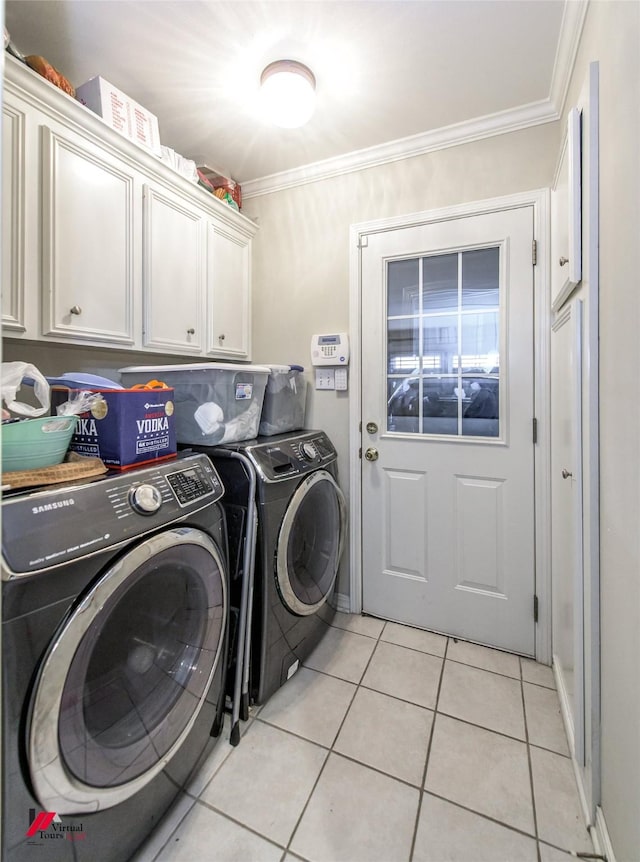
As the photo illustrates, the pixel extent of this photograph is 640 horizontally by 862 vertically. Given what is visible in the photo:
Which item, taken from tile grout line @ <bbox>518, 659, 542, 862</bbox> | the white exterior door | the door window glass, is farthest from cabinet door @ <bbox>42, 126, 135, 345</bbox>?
tile grout line @ <bbox>518, 659, 542, 862</bbox>

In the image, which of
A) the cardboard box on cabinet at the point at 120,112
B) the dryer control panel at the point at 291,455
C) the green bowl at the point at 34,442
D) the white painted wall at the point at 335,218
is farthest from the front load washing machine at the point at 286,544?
the cardboard box on cabinet at the point at 120,112

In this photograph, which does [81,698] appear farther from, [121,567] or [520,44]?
[520,44]

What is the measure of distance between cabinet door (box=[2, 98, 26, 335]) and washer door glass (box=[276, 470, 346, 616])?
115 centimetres

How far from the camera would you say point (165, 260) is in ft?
5.90

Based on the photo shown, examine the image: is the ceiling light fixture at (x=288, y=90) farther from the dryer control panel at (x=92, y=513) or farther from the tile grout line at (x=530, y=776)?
the tile grout line at (x=530, y=776)

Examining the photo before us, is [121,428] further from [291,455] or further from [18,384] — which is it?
[291,455]

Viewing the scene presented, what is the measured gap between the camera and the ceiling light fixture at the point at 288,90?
1.50m

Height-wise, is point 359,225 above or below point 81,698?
above

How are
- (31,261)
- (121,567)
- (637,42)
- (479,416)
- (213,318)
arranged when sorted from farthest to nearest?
1. (213,318)
2. (479,416)
3. (31,261)
4. (121,567)
5. (637,42)

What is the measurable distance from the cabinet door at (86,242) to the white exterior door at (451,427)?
117 cm

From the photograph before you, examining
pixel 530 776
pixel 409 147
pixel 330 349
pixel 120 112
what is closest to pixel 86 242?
pixel 120 112

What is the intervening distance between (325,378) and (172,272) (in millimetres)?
937

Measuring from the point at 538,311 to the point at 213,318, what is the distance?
160 centimetres

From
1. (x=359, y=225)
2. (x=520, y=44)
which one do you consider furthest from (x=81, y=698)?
(x=520, y=44)
